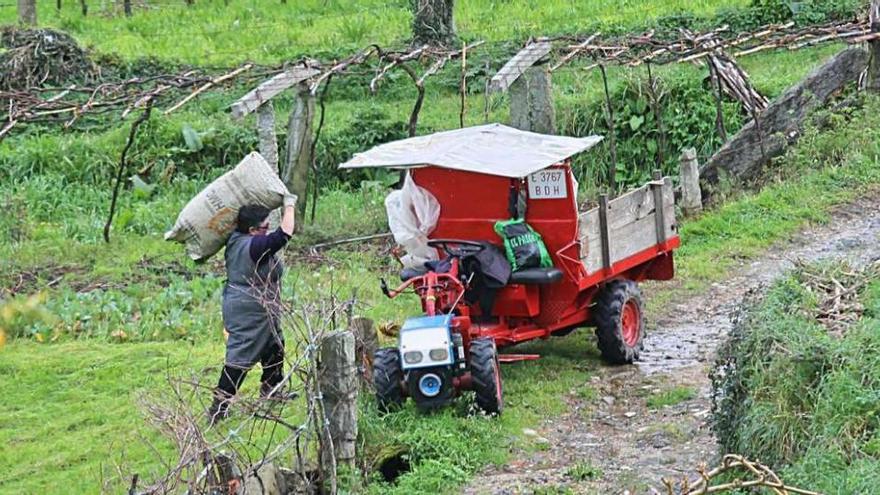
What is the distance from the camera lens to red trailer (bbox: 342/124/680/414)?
9.56 metres

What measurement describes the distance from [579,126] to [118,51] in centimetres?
965

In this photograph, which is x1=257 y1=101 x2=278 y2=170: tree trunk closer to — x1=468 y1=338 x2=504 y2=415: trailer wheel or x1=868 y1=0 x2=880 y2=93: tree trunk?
x1=468 y1=338 x2=504 y2=415: trailer wheel

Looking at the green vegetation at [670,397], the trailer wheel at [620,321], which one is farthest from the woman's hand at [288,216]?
the green vegetation at [670,397]

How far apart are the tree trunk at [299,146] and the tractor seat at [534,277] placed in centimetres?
614

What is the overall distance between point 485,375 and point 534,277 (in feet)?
3.65

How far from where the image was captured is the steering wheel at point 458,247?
10.3m

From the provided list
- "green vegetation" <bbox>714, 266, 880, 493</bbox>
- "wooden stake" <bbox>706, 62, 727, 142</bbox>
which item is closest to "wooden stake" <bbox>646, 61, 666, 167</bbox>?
"wooden stake" <bbox>706, 62, 727, 142</bbox>

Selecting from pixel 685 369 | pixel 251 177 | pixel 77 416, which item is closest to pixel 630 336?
pixel 685 369

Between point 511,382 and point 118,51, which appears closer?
point 511,382

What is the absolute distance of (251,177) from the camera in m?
9.81

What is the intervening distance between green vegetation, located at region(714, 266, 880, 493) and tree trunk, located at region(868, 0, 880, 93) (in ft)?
33.4

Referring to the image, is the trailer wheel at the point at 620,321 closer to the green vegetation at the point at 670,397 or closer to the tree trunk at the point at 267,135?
the green vegetation at the point at 670,397

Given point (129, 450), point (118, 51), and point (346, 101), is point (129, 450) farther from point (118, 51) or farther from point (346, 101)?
point (118, 51)

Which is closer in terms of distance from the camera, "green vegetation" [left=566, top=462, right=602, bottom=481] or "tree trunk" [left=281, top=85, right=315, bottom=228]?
"green vegetation" [left=566, top=462, right=602, bottom=481]
